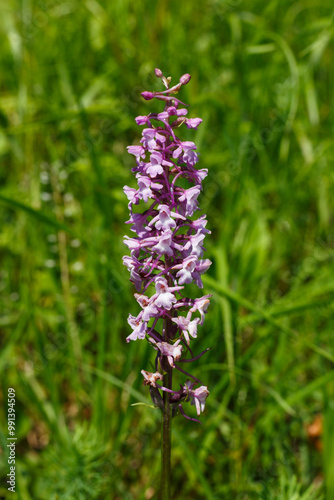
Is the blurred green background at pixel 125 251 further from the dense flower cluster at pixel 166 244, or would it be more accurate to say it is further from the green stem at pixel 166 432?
the dense flower cluster at pixel 166 244

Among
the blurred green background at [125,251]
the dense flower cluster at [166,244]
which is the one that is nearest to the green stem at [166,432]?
the dense flower cluster at [166,244]

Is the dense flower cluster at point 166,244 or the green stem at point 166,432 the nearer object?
the dense flower cluster at point 166,244

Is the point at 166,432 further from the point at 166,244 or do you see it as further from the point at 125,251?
the point at 125,251

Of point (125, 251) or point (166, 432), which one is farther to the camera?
point (125, 251)

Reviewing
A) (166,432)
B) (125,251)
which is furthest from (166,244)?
(125,251)

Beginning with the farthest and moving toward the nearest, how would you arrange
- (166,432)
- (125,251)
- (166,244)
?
(125,251) < (166,432) < (166,244)

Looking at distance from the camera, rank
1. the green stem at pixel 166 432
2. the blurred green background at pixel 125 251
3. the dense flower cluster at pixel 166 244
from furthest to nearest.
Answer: the blurred green background at pixel 125 251 → the green stem at pixel 166 432 → the dense flower cluster at pixel 166 244
